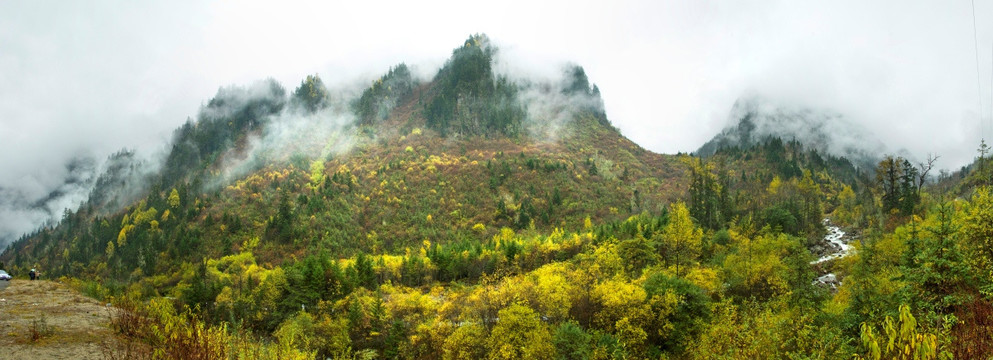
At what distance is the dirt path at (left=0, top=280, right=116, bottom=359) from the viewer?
16.5 metres

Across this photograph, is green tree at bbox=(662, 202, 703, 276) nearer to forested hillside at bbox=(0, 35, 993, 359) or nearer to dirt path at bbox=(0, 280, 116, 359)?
forested hillside at bbox=(0, 35, 993, 359)

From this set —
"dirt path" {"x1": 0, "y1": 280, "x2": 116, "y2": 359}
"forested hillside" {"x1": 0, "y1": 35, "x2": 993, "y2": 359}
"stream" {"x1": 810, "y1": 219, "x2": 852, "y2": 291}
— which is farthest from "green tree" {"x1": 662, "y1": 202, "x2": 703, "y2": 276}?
"dirt path" {"x1": 0, "y1": 280, "x2": 116, "y2": 359}

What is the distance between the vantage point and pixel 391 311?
202 feet

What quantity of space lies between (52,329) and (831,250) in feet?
344

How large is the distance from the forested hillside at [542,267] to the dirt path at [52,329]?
1291 mm

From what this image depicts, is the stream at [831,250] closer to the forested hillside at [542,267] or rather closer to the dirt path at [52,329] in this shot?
→ the forested hillside at [542,267]

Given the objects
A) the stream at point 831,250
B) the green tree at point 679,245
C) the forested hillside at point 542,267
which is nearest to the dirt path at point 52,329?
the forested hillside at point 542,267

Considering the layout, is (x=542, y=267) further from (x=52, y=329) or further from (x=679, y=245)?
(x=52, y=329)

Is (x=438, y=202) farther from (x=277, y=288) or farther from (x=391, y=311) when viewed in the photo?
(x=391, y=311)

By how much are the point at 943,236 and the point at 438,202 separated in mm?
139721

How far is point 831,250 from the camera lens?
8238 cm

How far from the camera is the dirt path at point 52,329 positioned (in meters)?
16.5

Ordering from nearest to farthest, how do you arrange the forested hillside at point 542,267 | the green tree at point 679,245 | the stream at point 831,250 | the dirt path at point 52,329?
the dirt path at point 52,329 → the forested hillside at point 542,267 → the green tree at point 679,245 → the stream at point 831,250

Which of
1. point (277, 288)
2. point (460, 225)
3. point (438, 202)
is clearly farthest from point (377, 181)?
point (277, 288)
